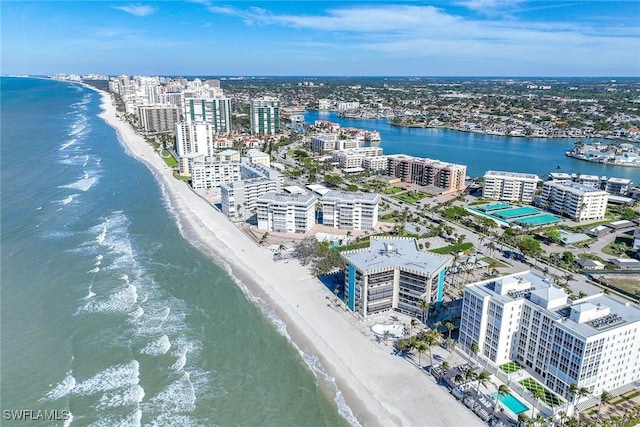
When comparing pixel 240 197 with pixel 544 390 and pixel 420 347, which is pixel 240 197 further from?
pixel 544 390

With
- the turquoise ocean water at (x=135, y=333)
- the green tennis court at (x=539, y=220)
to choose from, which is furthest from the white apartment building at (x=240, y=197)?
the green tennis court at (x=539, y=220)

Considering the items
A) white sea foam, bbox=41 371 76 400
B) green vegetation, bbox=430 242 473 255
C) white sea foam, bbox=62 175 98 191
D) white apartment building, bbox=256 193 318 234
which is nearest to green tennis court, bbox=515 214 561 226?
green vegetation, bbox=430 242 473 255

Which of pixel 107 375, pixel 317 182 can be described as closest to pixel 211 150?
pixel 317 182

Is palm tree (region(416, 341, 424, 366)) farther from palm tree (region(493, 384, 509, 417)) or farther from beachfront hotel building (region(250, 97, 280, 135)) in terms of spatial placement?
beachfront hotel building (region(250, 97, 280, 135))

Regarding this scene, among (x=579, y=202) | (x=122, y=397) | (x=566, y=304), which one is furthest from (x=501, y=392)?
(x=579, y=202)

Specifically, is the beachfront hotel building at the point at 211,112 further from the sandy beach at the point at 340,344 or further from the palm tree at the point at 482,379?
the palm tree at the point at 482,379

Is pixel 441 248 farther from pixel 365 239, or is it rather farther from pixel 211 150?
pixel 211 150
